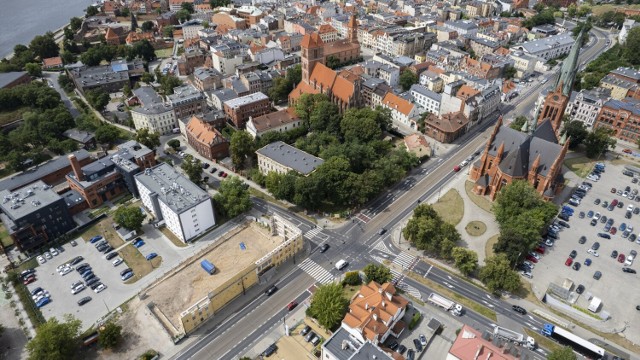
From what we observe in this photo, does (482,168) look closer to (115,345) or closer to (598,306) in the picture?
(598,306)

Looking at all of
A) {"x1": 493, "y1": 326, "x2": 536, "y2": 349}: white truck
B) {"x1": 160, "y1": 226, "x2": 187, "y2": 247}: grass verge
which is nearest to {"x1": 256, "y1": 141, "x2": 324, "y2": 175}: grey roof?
{"x1": 160, "y1": 226, "x2": 187, "y2": 247}: grass verge

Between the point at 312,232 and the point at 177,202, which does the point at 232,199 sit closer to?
the point at 177,202

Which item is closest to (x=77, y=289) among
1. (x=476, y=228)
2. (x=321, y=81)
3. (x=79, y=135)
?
(x=79, y=135)

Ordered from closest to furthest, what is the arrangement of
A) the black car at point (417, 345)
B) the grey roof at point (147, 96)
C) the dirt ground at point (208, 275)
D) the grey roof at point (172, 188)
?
the black car at point (417, 345), the dirt ground at point (208, 275), the grey roof at point (172, 188), the grey roof at point (147, 96)

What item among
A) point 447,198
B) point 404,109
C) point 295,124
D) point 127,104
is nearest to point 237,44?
point 127,104

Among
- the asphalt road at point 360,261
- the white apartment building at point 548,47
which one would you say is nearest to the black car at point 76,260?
the asphalt road at point 360,261

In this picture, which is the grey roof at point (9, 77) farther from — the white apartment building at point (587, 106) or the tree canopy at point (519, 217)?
the white apartment building at point (587, 106)

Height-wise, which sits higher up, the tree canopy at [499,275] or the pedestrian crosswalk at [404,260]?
the tree canopy at [499,275]
